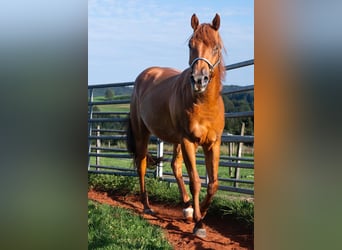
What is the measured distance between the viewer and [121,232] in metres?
1.79

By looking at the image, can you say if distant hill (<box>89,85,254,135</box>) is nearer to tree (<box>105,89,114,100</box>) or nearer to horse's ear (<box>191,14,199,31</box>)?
horse's ear (<box>191,14,199,31</box>)

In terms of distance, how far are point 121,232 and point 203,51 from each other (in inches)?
35.2

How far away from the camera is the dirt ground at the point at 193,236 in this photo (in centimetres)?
156

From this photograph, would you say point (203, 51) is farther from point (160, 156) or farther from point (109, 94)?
point (160, 156)

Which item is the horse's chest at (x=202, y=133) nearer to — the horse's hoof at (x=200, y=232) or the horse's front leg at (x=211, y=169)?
the horse's front leg at (x=211, y=169)

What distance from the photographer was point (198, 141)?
1.71m


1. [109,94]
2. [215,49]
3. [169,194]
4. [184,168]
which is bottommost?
[169,194]

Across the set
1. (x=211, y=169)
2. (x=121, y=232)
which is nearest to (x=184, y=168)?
(x=211, y=169)

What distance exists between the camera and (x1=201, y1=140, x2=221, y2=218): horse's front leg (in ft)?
5.55

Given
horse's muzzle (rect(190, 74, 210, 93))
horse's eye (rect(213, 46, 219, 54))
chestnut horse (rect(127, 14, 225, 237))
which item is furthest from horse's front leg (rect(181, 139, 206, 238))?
horse's eye (rect(213, 46, 219, 54))
